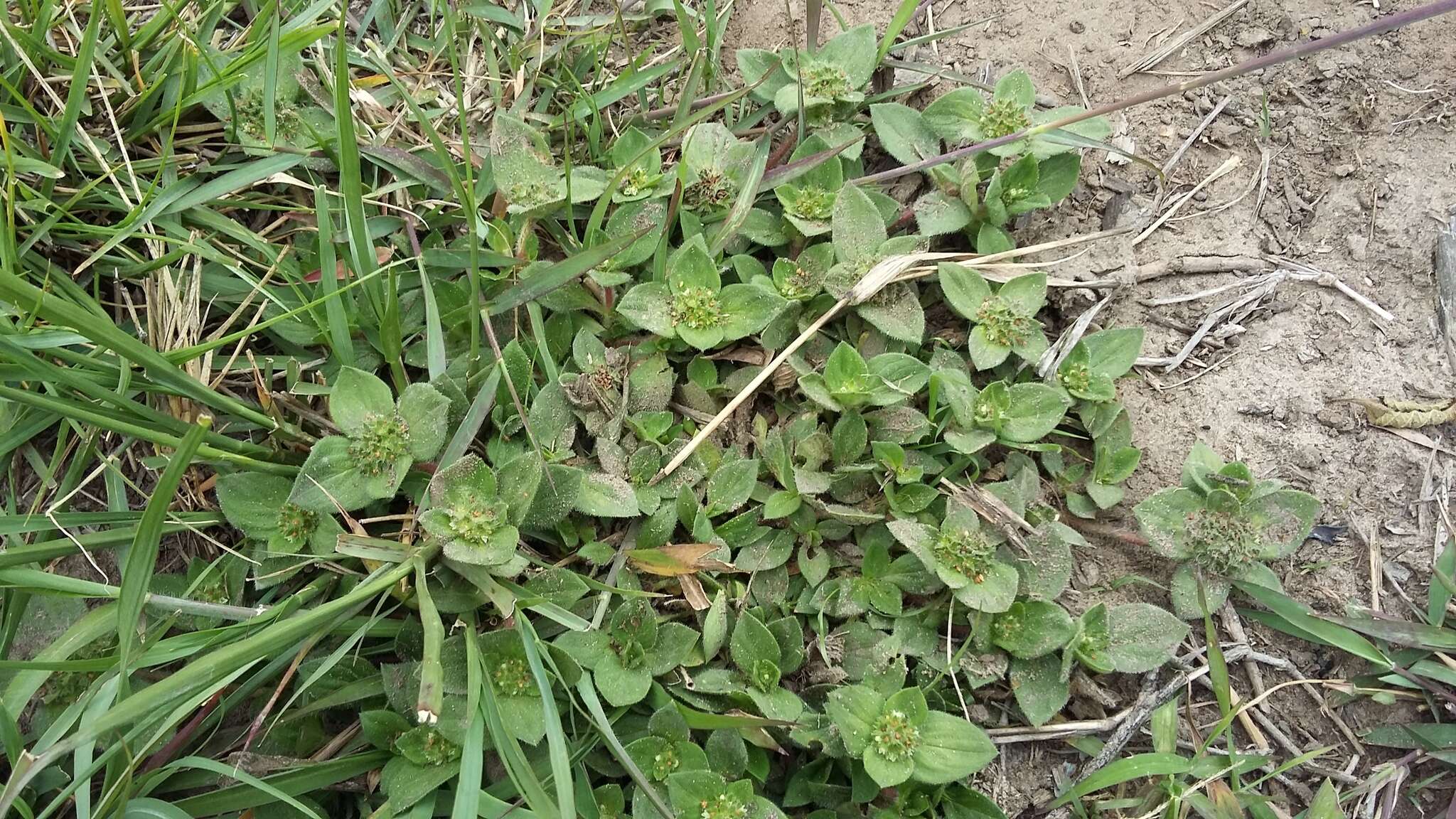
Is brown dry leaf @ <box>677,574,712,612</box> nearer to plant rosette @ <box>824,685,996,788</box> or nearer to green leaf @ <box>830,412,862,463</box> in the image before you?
plant rosette @ <box>824,685,996,788</box>

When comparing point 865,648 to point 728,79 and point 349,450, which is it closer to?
point 349,450

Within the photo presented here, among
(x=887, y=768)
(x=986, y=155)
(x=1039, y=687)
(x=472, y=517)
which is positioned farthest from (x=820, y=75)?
(x=887, y=768)

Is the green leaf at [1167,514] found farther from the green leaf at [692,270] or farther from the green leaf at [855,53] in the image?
the green leaf at [855,53]

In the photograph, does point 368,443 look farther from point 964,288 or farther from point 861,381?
point 964,288

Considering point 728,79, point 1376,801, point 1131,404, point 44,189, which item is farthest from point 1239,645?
point 44,189

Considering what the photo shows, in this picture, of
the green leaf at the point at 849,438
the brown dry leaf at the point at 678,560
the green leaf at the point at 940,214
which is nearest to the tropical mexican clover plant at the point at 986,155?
the green leaf at the point at 940,214

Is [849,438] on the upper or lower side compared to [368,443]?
lower

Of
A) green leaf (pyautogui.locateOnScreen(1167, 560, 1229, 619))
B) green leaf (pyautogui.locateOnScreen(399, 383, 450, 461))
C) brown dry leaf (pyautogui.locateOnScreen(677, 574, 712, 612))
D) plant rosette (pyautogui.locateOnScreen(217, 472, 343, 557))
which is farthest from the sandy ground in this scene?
plant rosette (pyautogui.locateOnScreen(217, 472, 343, 557))

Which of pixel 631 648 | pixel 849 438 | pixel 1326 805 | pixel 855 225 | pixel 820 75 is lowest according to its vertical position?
pixel 1326 805
